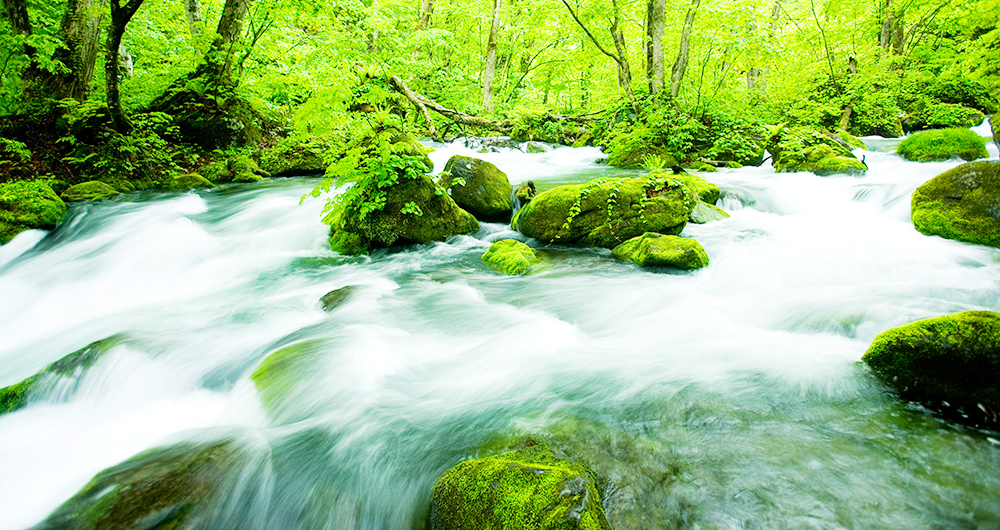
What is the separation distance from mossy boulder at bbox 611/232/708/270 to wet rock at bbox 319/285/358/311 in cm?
353

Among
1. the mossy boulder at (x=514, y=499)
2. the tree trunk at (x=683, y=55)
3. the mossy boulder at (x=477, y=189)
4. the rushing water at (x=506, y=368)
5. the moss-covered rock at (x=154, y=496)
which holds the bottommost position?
the rushing water at (x=506, y=368)

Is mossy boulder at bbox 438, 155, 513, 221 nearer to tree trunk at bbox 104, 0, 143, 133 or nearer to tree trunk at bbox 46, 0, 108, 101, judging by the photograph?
tree trunk at bbox 104, 0, 143, 133

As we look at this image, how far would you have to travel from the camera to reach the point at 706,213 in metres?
7.07

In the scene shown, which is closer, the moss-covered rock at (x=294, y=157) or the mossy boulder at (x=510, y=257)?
the mossy boulder at (x=510, y=257)

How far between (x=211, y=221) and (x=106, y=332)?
3.87 m

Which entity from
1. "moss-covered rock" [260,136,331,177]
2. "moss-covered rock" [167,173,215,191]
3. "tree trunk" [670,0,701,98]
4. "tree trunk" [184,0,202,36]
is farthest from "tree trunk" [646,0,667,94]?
"tree trunk" [184,0,202,36]

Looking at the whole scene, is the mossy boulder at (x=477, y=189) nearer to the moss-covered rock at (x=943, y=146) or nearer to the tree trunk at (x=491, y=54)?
the moss-covered rock at (x=943, y=146)

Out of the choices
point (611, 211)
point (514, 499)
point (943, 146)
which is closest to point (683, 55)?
point (943, 146)

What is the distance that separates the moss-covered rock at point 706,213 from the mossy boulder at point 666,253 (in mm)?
1614

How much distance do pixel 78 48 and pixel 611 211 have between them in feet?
36.8

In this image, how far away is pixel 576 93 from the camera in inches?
924

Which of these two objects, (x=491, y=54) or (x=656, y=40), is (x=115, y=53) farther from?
(x=491, y=54)

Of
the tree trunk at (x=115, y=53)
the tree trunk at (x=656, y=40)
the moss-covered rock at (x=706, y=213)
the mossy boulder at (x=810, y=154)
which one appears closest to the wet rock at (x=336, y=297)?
the moss-covered rock at (x=706, y=213)

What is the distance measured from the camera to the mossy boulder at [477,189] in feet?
23.3
